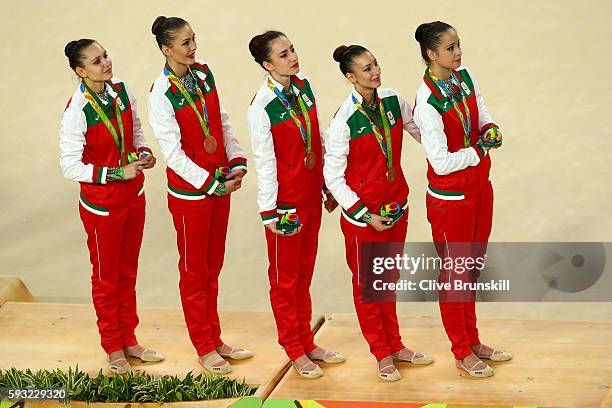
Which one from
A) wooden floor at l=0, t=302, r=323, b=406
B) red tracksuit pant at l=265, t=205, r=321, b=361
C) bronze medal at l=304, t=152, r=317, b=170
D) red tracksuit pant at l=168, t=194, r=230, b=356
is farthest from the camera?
wooden floor at l=0, t=302, r=323, b=406

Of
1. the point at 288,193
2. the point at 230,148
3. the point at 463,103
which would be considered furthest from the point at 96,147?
the point at 463,103

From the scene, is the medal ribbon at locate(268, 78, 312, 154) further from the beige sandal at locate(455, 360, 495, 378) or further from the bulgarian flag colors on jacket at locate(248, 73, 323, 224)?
the beige sandal at locate(455, 360, 495, 378)

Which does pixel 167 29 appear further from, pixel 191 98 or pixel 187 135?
pixel 187 135

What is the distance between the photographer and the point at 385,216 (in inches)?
226

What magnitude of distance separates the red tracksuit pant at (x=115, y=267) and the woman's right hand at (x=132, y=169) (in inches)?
8.0

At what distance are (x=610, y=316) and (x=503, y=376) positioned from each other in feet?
6.27

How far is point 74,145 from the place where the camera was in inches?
233

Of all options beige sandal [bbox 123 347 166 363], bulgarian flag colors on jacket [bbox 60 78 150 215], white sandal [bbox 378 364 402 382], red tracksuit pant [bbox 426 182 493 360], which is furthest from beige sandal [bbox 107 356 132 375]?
red tracksuit pant [bbox 426 182 493 360]

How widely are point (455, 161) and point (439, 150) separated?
3.5 inches

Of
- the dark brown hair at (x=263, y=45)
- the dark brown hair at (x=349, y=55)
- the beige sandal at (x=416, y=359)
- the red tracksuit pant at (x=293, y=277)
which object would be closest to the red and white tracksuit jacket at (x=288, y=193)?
the red tracksuit pant at (x=293, y=277)

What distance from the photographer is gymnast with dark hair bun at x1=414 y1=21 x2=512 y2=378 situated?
5641 millimetres

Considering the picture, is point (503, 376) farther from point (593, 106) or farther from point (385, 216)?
point (593, 106)

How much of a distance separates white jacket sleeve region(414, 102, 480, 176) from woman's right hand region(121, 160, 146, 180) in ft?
4.61

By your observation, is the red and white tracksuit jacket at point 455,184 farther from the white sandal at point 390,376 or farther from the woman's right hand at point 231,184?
the woman's right hand at point 231,184
